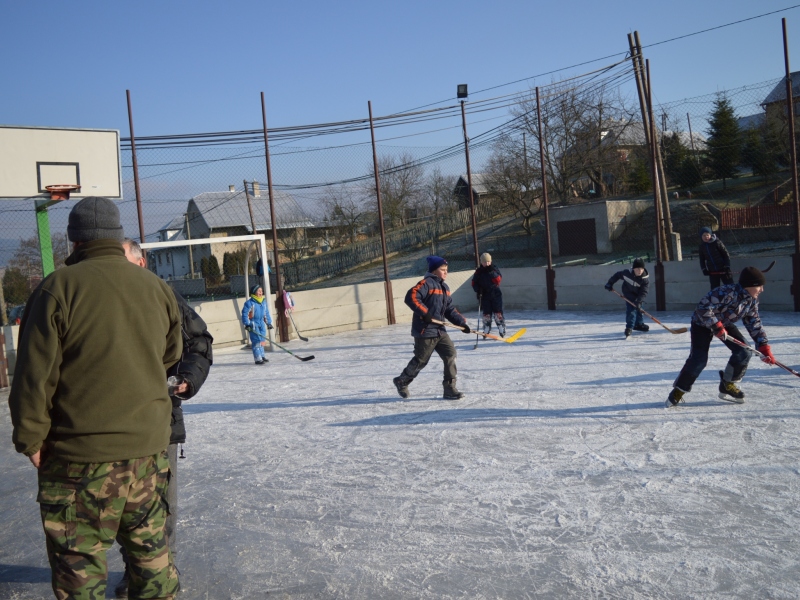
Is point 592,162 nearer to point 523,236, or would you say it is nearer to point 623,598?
point 523,236

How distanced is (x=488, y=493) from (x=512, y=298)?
12.1 m

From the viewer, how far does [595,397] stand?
7051mm

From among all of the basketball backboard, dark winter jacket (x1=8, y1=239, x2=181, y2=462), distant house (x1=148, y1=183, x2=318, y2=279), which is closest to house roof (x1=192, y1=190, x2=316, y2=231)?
distant house (x1=148, y1=183, x2=318, y2=279)

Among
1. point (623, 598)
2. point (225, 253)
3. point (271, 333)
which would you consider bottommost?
point (623, 598)

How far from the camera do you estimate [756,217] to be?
2378 cm

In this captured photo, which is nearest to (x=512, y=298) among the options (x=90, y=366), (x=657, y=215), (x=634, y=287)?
(x=657, y=215)

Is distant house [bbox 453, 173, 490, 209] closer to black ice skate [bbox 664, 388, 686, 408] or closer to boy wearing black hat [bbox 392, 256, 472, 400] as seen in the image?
boy wearing black hat [bbox 392, 256, 472, 400]

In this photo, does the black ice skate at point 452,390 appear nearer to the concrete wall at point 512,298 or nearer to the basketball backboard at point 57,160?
the basketball backboard at point 57,160

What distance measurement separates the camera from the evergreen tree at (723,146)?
27.9 m

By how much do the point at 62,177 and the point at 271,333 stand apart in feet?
16.1

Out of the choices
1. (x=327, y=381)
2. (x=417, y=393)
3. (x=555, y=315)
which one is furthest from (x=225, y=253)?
(x=417, y=393)

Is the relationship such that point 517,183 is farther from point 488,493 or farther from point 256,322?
point 488,493

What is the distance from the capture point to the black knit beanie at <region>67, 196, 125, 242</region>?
8.30 ft

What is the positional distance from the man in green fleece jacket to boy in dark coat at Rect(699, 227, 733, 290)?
10945 mm
